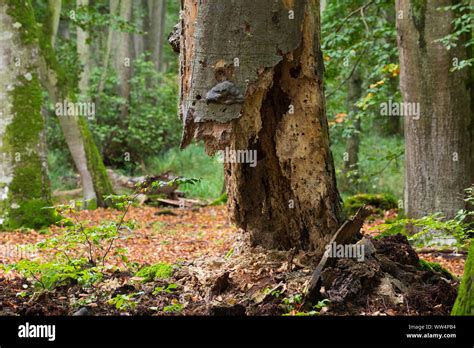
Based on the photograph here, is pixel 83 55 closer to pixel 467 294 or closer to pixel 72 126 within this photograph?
pixel 72 126

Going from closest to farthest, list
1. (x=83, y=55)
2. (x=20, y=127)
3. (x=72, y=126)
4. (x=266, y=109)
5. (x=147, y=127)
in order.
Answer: (x=266, y=109) → (x=20, y=127) → (x=72, y=126) → (x=83, y=55) → (x=147, y=127)

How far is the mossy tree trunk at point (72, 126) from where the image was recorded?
14.4 meters

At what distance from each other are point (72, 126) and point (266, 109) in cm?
935

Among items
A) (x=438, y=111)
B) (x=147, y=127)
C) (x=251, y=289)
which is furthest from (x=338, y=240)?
(x=147, y=127)

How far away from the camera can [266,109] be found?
6254 millimetres

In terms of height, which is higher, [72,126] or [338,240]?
[72,126]

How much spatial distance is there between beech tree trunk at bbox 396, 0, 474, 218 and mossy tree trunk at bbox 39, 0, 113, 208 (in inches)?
302

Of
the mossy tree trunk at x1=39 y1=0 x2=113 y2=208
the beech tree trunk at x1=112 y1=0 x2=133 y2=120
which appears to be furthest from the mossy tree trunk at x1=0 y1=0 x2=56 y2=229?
the beech tree trunk at x1=112 y1=0 x2=133 y2=120

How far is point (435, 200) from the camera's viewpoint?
31.5 feet

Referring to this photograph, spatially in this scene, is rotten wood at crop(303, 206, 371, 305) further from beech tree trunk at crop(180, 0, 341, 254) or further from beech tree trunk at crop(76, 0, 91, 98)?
beech tree trunk at crop(76, 0, 91, 98)

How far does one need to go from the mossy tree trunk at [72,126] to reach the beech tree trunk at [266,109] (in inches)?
345

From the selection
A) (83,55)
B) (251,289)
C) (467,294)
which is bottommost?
(251,289)

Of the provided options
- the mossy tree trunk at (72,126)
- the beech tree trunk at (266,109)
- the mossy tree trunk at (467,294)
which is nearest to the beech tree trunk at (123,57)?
the mossy tree trunk at (72,126)
